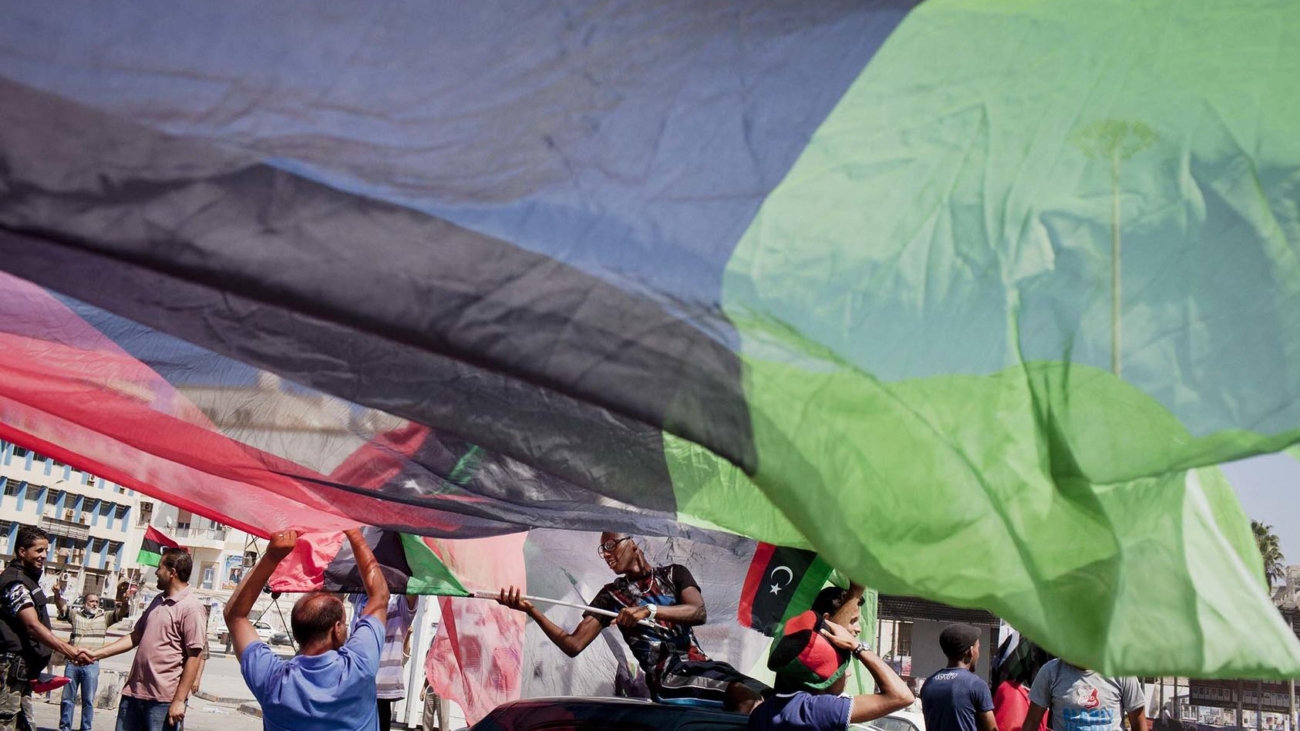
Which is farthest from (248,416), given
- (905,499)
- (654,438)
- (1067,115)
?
(1067,115)

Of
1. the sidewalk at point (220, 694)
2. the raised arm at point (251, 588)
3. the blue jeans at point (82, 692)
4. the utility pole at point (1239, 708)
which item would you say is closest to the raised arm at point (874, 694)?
the raised arm at point (251, 588)

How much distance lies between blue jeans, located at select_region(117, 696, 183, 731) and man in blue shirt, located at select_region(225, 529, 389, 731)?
2.96 m

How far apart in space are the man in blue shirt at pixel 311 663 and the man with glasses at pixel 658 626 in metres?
1.09

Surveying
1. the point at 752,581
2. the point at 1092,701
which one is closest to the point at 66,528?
the point at 752,581

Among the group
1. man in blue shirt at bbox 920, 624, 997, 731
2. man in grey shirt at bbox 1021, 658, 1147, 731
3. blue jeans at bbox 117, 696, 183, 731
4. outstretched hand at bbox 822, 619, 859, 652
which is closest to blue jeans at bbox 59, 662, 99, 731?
blue jeans at bbox 117, 696, 183, 731

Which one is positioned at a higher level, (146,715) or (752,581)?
(752,581)

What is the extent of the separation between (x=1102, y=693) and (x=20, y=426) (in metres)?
5.05

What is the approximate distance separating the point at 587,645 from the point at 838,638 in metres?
1.56

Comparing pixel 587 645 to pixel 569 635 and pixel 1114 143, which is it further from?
pixel 1114 143

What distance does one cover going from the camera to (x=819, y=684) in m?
4.19

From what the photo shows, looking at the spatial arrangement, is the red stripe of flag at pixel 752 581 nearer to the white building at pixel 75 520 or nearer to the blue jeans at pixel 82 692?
the blue jeans at pixel 82 692

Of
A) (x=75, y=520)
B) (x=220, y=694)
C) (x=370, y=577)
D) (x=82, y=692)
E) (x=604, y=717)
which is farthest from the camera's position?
(x=75, y=520)

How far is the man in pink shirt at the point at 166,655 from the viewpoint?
6.45 metres

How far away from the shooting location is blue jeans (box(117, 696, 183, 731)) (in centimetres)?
646
